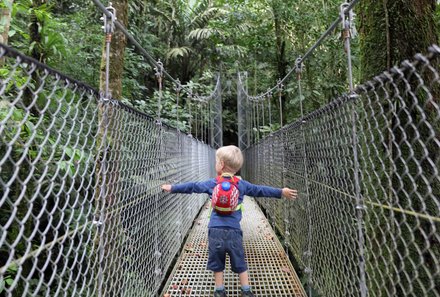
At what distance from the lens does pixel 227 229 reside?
5.12 feet

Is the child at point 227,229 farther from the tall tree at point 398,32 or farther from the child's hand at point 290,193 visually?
the tall tree at point 398,32

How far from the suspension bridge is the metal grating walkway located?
1 cm

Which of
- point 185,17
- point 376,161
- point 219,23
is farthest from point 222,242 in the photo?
point 185,17

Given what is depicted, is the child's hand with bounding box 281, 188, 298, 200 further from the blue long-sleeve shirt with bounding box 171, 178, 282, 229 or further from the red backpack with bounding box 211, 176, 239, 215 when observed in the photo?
the red backpack with bounding box 211, 176, 239, 215

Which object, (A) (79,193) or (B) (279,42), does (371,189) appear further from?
(B) (279,42)

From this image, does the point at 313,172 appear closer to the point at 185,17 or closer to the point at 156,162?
the point at 156,162

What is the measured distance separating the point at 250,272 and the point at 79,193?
1.11m

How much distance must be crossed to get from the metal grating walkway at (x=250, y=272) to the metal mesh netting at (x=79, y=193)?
0.44 ft

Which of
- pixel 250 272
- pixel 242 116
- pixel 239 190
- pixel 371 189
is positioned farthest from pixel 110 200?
pixel 242 116

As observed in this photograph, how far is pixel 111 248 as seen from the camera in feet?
3.48

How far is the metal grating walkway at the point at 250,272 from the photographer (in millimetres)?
1633

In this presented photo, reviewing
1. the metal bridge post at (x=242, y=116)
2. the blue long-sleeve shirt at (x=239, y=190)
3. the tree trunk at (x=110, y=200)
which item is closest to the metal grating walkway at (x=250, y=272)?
the blue long-sleeve shirt at (x=239, y=190)

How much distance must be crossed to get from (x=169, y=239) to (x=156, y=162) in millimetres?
543

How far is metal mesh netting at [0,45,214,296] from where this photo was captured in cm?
69
